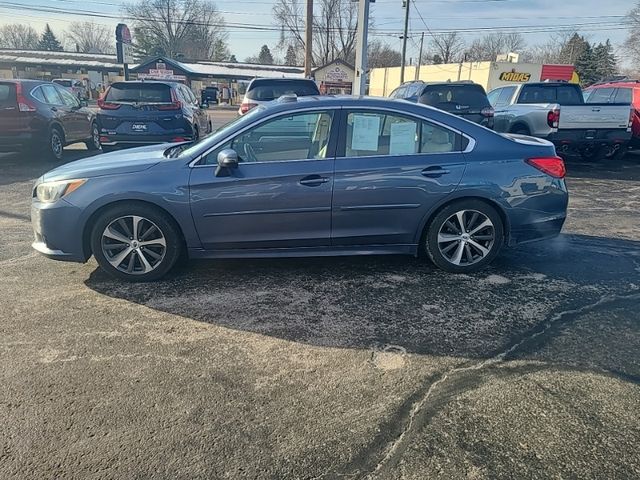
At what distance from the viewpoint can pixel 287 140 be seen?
14.6ft

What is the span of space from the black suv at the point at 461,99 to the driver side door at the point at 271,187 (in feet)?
24.7

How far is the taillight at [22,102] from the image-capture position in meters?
10.5

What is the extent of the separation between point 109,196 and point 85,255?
22.7 inches

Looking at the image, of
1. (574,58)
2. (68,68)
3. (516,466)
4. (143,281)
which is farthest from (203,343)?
(574,58)

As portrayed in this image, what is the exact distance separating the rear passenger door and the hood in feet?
5.45

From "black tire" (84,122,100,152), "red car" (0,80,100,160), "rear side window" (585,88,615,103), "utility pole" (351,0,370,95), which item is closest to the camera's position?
"red car" (0,80,100,160)

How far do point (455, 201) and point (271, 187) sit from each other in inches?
66.8

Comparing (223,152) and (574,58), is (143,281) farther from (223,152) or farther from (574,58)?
(574,58)

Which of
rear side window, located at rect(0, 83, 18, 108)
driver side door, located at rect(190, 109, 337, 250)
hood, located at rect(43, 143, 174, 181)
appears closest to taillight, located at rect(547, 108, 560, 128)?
driver side door, located at rect(190, 109, 337, 250)

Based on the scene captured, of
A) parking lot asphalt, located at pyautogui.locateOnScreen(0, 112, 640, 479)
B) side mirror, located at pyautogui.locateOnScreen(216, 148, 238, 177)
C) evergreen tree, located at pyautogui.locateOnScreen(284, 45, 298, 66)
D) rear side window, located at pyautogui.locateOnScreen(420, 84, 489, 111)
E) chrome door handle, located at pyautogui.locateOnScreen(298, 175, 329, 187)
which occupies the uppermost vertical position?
evergreen tree, located at pyautogui.locateOnScreen(284, 45, 298, 66)

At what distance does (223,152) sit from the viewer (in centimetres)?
418

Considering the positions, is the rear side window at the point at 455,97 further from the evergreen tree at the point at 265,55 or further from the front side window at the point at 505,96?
the evergreen tree at the point at 265,55

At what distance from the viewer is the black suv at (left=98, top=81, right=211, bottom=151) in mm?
10133

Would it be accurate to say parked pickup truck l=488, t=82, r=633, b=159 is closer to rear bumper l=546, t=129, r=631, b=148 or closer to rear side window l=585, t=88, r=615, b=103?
rear bumper l=546, t=129, r=631, b=148
